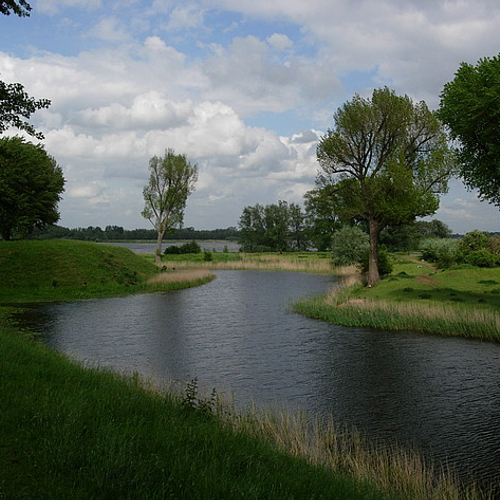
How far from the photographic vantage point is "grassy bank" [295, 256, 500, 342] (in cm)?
2434

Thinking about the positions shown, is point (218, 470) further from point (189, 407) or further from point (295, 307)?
point (295, 307)

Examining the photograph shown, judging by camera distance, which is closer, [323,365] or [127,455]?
[127,455]

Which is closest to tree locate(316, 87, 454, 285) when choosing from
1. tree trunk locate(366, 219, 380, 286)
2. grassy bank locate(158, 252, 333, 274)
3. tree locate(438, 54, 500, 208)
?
tree trunk locate(366, 219, 380, 286)

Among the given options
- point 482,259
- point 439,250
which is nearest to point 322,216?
point 482,259

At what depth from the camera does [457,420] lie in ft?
44.0

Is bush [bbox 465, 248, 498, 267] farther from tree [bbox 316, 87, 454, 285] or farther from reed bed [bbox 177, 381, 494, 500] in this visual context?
reed bed [bbox 177, 381, 494, 500]

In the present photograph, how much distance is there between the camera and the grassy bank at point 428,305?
79.9ft

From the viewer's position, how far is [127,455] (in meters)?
6.59

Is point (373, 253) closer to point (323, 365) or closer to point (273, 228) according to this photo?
point (323, 365)

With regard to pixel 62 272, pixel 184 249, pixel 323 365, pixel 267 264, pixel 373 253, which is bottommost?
pixel 323 365

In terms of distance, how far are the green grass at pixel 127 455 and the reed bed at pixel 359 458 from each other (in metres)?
1.00

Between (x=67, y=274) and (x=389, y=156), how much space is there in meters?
30.6

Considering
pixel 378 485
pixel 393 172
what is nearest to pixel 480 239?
pixel 393 172

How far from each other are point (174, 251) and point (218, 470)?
95.2m
